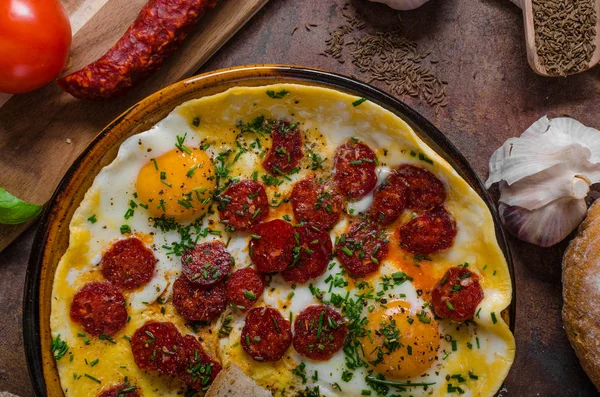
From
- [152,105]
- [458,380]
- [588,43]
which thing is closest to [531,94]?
[588,43]

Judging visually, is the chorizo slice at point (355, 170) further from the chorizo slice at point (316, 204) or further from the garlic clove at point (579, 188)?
the garlic clove at point (579, 188)

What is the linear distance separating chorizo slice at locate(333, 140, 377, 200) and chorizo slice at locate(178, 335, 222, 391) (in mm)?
1198

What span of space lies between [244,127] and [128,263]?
3.28ft

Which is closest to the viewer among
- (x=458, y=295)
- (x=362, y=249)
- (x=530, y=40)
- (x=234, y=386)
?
(x=234, y=386)

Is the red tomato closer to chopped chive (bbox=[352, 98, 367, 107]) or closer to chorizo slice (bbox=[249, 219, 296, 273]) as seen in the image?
chorizo slice (bbox=[249, 219, 296, 273])

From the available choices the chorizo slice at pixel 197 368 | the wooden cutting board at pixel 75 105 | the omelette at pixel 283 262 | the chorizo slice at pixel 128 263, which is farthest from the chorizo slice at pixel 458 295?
the wooden cutting board at pixel 75 105

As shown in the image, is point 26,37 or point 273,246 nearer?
point 273,246

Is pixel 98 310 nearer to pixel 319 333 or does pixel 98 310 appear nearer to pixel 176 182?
pixel 176 182

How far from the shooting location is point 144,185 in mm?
3244

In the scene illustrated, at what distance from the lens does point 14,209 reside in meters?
3.41

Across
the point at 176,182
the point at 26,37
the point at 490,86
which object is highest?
the point at 26,37

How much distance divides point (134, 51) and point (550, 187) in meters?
2.61

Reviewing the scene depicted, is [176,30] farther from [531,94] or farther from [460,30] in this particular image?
[531,94]

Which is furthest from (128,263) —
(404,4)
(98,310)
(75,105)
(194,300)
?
(404,4)
